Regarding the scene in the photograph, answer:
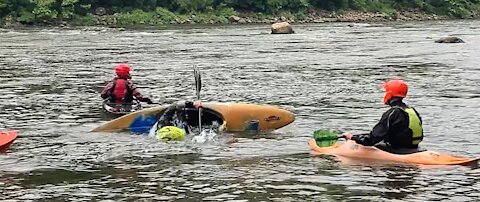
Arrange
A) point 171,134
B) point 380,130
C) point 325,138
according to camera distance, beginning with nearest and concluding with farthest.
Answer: point 380,130 < point 325,138 < point 171,134

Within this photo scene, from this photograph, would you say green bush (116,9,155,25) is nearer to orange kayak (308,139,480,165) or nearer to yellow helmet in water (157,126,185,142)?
yellow helmet in water (157,126,185,142)

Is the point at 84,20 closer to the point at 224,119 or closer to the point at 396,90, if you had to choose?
the point at 224,119

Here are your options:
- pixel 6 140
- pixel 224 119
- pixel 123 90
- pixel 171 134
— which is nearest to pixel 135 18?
pixel 123 90

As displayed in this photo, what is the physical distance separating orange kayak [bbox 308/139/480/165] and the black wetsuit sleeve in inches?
5.6

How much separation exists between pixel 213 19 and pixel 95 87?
43233 mm

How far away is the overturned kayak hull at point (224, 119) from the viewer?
482 inches

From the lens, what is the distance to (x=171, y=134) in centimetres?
1141

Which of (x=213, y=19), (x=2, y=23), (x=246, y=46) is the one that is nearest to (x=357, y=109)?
(x=246, y=46)

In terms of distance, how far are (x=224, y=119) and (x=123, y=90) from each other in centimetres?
209

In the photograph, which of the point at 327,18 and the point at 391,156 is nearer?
the point at 391,156

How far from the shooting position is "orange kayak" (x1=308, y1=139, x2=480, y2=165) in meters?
9.30

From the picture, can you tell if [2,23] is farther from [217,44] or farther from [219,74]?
[219,74]

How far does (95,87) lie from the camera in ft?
60.0

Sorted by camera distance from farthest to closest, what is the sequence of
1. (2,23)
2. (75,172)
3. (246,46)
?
(2,23) → (246,46) → (75,172)
